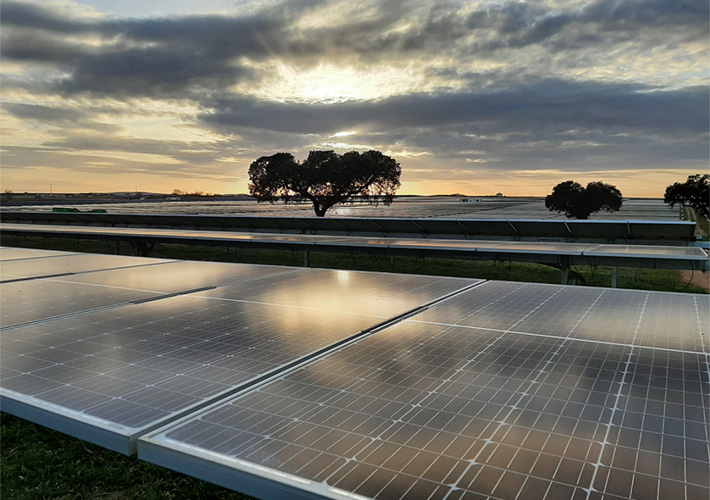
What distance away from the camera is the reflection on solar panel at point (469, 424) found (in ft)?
7.34

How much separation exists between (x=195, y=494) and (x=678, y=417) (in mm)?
3868

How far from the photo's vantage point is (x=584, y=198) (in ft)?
141

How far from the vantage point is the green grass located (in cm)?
445

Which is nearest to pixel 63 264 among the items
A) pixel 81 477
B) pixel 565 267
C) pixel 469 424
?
pixel 81 477

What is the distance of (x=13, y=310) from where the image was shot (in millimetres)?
5688

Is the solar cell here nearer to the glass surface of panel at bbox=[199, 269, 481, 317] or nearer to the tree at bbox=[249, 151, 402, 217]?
the glass surface of panel at bbox=[199, 269, 481, 317]

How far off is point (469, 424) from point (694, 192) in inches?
2430

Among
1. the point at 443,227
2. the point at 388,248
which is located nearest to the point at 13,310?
the point at 388,248

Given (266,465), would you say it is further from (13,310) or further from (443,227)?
(443,227)

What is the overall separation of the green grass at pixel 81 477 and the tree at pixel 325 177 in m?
32.8

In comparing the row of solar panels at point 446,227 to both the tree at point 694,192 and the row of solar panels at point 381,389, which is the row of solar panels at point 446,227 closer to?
the row of solar panels at point 381,389

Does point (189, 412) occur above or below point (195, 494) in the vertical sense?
above

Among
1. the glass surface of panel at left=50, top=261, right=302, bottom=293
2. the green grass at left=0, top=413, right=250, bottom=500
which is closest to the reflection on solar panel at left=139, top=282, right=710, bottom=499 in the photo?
the green grass at left=0, top=413, right=250, bottom=500

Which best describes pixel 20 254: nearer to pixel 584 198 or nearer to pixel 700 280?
pixel 700 280
